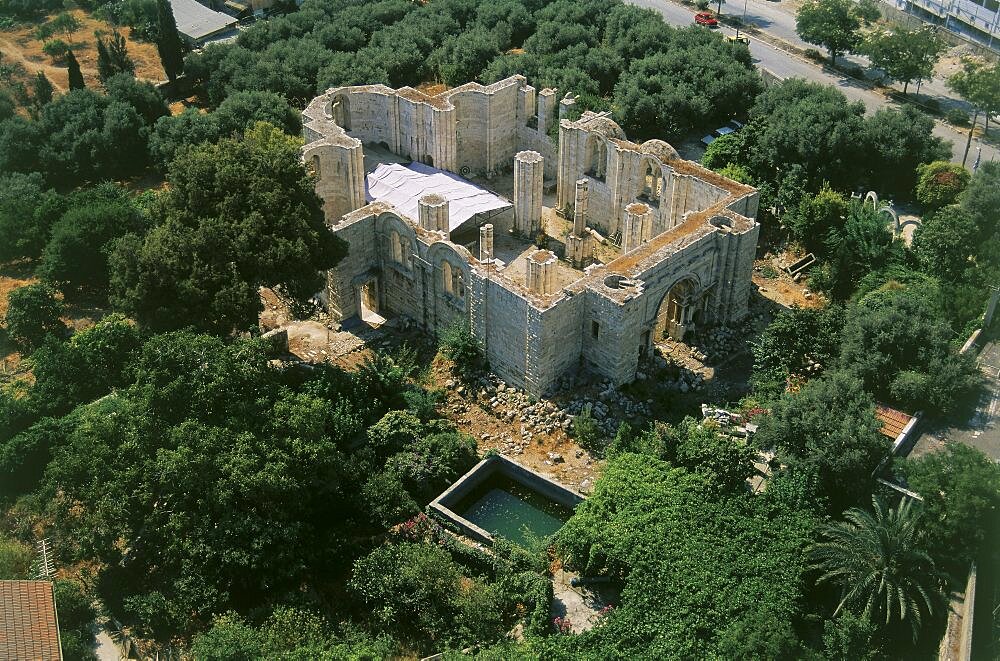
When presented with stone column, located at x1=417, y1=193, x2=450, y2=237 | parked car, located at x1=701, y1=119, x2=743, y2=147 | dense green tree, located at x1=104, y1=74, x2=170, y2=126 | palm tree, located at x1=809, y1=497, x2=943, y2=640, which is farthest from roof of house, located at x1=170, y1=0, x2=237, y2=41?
palm tree, located at x1=809, y1=497, x2=943, y2=640

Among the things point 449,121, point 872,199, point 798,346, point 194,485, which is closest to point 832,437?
point 798,346

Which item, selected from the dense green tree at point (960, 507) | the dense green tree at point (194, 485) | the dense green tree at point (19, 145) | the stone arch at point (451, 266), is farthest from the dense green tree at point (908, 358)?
the dense green tree at point (19, 145)

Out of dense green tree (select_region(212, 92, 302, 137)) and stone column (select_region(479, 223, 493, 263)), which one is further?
dense green tree (select_region(212, 92, 302, 137))

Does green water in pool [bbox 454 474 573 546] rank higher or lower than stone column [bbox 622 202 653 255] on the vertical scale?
lower

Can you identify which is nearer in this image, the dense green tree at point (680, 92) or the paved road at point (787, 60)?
the dense green tree at point (680, 92)

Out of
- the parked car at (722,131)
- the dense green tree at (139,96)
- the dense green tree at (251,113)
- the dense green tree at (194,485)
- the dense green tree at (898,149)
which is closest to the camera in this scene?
the dense green tree at (194,485)

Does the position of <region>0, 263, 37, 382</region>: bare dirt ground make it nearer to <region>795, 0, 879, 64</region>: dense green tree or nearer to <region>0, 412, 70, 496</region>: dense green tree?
<region>0, 412, 70, 496</region>: dense green tree

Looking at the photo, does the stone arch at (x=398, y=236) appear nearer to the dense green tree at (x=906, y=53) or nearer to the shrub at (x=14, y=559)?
the shrub at (x=14, y=559)
